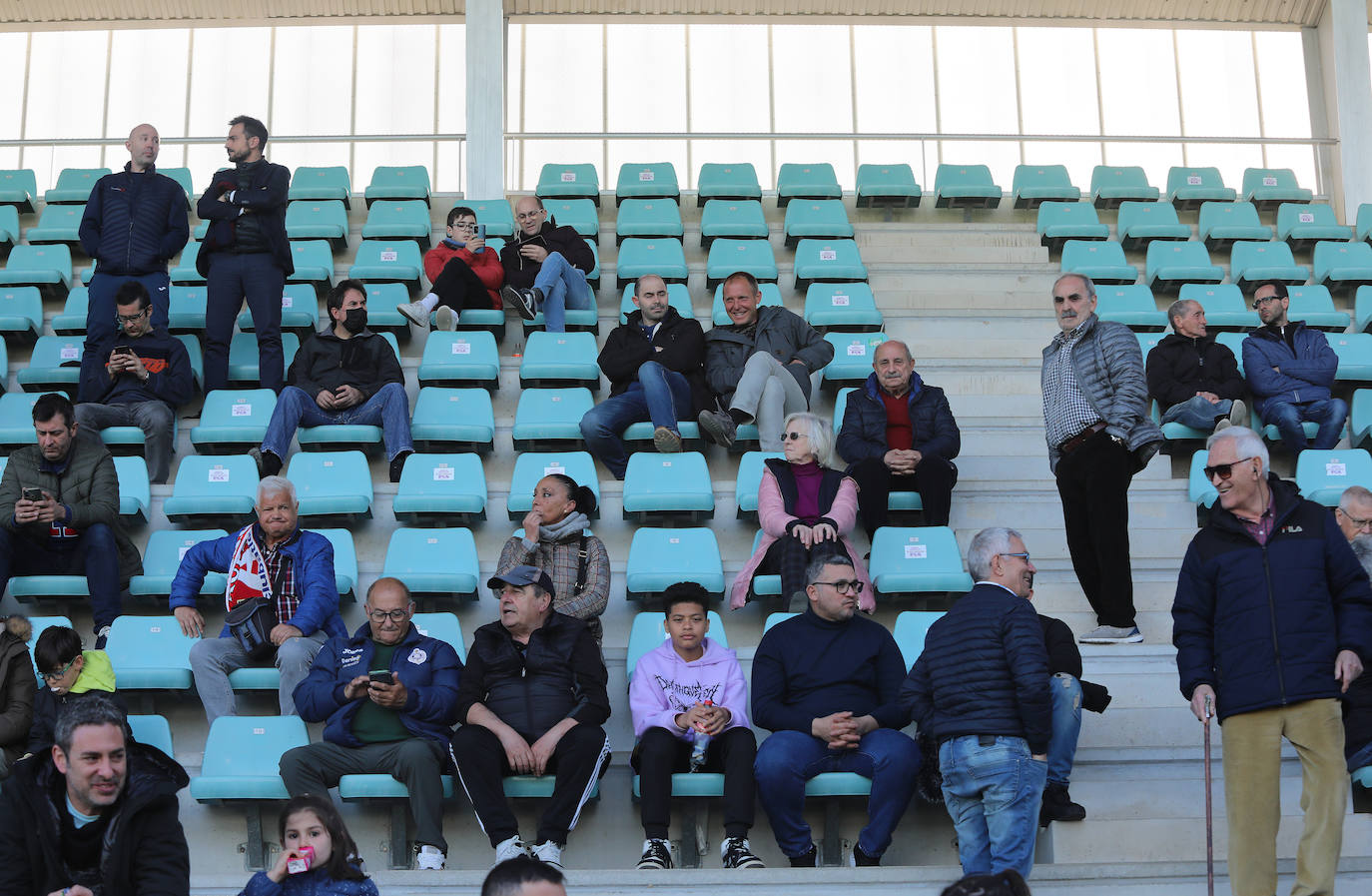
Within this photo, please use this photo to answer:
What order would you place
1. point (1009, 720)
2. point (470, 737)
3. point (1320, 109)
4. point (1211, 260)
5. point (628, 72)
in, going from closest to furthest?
1. point (1009, 720)
2. point (470, 737)
3. point (1211, 260)
4. point (1320, 109)
5. point (628, 72)

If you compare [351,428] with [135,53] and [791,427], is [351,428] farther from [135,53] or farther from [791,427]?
[135,53]

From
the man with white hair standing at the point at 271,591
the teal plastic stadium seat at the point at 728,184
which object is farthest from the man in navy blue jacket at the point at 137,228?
the teal plastic stadium seat at the point at 728,184

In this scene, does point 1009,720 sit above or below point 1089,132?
below

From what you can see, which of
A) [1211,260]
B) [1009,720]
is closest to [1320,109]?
[1211,260]

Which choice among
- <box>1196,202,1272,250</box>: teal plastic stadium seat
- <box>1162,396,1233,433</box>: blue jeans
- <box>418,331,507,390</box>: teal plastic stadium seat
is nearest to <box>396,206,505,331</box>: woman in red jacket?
<box>418,331,507,390</box>: teal plastic stadium seat

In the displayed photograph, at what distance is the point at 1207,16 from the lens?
36.4 ft

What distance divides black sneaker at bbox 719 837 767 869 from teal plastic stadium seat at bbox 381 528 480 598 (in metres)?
1.62

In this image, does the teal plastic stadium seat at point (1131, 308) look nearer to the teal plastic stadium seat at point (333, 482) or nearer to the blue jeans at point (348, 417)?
the blue jeans at point (348, 417)

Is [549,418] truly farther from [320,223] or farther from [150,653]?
[320,223]

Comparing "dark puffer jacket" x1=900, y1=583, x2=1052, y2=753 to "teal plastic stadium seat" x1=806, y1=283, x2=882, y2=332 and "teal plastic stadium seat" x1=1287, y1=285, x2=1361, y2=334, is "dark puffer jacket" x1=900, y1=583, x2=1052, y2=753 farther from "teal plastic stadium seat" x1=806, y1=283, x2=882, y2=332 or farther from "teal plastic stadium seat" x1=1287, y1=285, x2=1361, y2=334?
"teal plastic stadium seat" x1=1287, y1=285, x2=1361, y2=334

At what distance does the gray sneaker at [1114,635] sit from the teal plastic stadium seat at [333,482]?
2737 mm

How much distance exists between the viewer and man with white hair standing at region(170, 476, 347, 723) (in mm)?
5051

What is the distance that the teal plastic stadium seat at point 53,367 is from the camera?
7113mm

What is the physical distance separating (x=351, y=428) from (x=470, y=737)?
2225 mm
